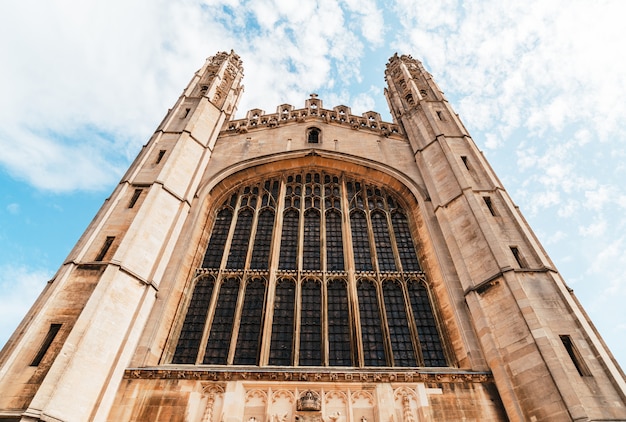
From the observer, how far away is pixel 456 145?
14164mm

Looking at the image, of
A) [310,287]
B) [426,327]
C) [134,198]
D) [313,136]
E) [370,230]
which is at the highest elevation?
[313,136]

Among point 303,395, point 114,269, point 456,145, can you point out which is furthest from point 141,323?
point 456,145

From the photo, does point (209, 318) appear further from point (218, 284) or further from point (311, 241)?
point (311, 241)

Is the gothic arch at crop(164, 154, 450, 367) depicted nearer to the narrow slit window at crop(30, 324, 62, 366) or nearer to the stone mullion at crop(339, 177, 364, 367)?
the stone mullion at crop(339, 177, 364, 367)

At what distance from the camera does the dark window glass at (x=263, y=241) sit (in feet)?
39.7

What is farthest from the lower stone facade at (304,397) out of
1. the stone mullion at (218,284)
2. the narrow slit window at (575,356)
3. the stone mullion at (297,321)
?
the narrow slit window at (575,356)

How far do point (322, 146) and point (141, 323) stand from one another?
30.7 ft

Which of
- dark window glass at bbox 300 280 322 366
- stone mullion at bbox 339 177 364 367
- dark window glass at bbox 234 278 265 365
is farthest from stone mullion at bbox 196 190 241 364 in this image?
stone mullion at bbox 339 177 364 367

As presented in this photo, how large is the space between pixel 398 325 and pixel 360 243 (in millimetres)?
3145

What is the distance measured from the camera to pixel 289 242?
12875 mm

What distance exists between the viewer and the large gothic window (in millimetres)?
9734

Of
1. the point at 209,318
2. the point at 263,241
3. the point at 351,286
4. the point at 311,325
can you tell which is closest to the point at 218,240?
the point at 263,241

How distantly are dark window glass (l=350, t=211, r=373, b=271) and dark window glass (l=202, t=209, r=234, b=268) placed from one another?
13.0 ft

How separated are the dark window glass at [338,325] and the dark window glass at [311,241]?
3.16ft
